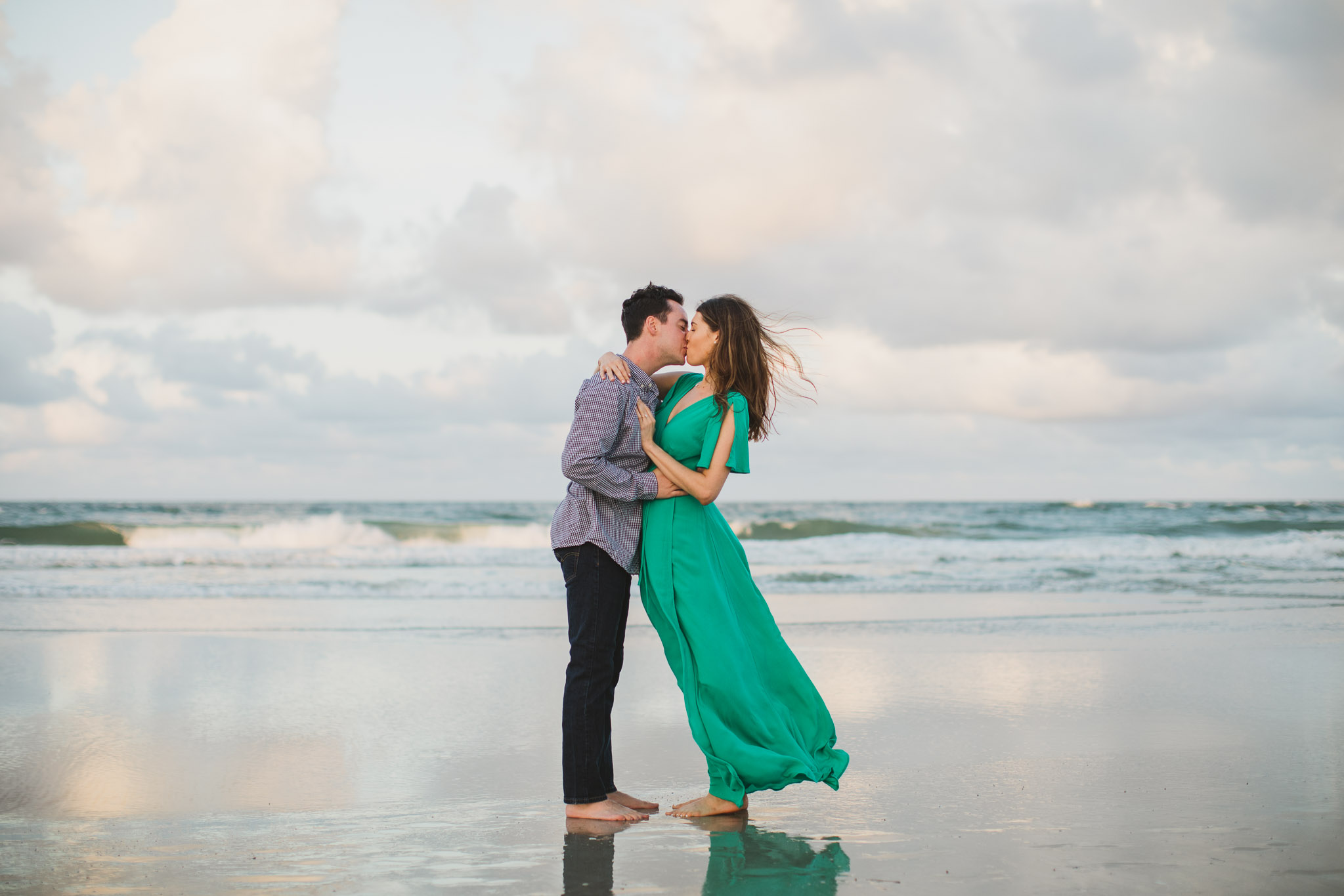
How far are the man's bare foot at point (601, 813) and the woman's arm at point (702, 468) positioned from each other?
119cm

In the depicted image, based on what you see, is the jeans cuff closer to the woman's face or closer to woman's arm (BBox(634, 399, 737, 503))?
woman's arm (BBox(634, 399, 737, 503))

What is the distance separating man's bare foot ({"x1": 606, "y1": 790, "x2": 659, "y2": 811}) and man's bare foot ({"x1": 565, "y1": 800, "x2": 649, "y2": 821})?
95 mm

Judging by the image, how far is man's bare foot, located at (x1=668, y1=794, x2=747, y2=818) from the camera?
3545 mm

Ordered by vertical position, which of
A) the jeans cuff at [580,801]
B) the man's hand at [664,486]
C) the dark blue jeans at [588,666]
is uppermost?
the man's hand at [664,486]

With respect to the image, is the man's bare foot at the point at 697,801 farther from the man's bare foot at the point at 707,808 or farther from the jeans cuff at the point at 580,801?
the jeans cuff at the point at 580,801

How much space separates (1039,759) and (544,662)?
3564mm

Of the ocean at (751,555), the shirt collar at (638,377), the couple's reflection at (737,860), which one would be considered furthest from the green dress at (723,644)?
the ocean at (751,555)

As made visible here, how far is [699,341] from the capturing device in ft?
12.1

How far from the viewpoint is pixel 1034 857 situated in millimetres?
3049

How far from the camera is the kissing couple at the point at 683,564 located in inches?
138

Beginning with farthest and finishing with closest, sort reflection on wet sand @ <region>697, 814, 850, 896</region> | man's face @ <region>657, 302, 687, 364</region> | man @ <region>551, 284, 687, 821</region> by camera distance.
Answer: man's face @ <region>657, 302, 687, 364</region>, man @ <region>551, 284, 687, 821</region>, reflection on wet sand @ <region>697, 814, 850, 896</region>

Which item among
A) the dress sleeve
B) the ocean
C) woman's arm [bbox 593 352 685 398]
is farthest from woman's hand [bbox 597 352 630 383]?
the ocean

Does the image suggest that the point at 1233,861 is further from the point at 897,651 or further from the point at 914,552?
the point at 914,552

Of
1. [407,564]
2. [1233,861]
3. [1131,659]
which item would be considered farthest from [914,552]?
[1233,861]
